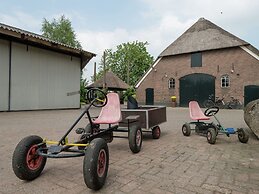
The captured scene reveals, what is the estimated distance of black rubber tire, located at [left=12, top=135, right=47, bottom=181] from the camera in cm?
218

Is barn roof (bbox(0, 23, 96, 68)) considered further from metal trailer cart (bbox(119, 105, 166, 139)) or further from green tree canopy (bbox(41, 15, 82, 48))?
green tree canopy (bbox(41, 15, 82, 48))

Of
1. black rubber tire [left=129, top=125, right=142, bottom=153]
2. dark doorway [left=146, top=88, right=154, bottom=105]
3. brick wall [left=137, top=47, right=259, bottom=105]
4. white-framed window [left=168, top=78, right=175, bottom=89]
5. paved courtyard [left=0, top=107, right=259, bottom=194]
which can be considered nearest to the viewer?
paved courtyard [left=0, top=107, right=259, bottom=194]

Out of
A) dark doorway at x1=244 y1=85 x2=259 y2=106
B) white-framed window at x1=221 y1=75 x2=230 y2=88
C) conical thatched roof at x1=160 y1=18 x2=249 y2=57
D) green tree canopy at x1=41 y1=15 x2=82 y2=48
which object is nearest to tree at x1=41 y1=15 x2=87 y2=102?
green tree canopy at x1=41 y1=15 x2=82 y2=48

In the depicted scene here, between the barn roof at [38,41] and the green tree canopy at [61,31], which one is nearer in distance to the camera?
the barn roof at [38,41]

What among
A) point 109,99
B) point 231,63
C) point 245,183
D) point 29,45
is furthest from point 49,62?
point 231,63

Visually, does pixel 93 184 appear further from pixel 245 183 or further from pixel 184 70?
pixel 184 70

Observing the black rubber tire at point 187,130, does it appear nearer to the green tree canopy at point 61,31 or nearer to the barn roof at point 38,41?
the barn roof at point 38,41

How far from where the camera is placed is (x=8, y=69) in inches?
430

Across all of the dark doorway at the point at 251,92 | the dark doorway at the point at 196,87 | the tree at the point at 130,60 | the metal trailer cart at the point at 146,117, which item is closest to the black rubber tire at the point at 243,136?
the metal trailer cart at the point at 146,117

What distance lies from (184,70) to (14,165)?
811 inches

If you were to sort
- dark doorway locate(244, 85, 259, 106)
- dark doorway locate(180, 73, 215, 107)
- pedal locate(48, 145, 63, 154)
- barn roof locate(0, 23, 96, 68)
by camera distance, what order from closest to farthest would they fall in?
pedal locate(48, 145, 63, 154), barn roof locate(0, 23, 96, 68), dark doorway locate(244, 85, 259, 106), dark doorway locate(180, 73, 215, 107)

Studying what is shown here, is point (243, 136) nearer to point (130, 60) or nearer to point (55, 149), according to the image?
point (55, 149)

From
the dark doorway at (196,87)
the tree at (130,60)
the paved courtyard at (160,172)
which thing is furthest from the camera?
the tree at (130,60)

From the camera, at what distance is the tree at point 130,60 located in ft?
151
